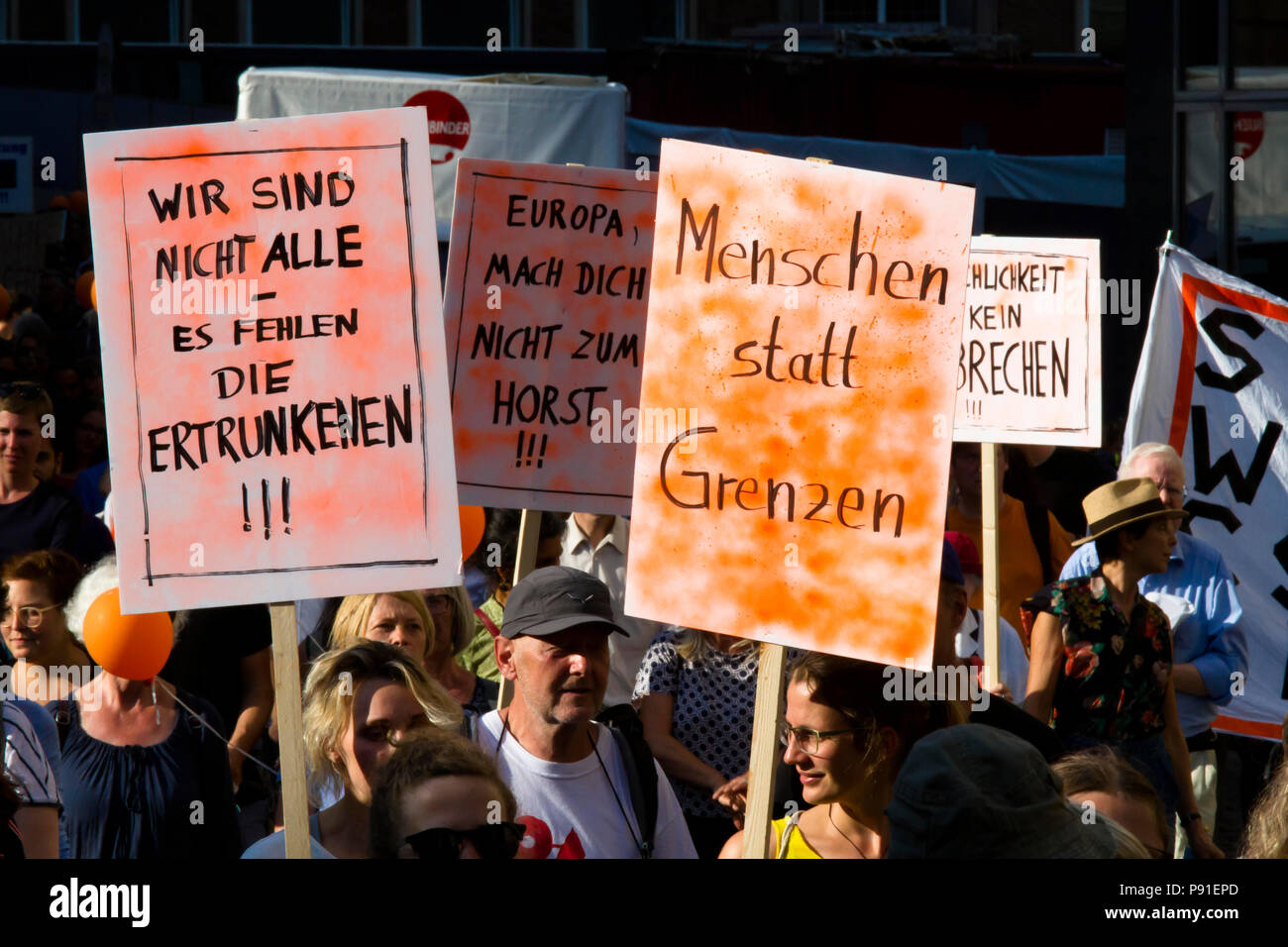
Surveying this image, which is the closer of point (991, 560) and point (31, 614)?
point (31, 614)

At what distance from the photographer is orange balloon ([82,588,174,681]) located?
153 inches

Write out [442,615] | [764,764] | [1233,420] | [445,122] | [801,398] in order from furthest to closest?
1. [445,122]
2. [1233,420]
3. [442,615]
4. [801,398]
5. [764,764]

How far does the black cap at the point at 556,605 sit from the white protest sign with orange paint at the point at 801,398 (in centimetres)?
17

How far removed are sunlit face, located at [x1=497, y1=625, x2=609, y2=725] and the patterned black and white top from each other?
3.41ft

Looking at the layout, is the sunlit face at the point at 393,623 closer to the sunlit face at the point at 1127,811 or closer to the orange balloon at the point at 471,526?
the orange balloon at the point at 471,526

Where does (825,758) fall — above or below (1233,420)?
below

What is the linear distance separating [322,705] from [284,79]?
8142 mm

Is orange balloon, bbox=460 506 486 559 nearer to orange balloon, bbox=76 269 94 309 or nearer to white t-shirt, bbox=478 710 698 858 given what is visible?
white t-shirt, bbox=478 710 698 858

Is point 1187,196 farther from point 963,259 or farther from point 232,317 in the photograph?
point 232,317

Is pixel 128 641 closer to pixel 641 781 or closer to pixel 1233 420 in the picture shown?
pixel 641 781

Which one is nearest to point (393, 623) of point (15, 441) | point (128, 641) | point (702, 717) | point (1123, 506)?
point (128, 641)

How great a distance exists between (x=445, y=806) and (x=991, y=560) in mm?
2815

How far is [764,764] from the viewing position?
3.02 metres
